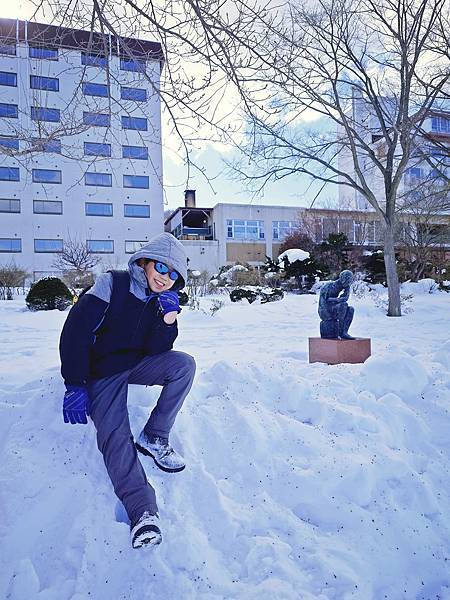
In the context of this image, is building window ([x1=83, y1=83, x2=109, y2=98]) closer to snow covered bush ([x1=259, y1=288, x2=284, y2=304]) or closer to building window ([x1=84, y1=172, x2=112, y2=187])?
snow covered bush ([x1=259, y1=288, x2=284, y2=304])

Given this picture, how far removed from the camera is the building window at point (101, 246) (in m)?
29.4

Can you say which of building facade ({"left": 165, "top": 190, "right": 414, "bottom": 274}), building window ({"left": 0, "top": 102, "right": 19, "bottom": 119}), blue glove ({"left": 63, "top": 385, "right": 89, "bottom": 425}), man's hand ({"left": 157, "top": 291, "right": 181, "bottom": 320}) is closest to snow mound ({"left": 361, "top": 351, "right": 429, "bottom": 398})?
man's hand ({"left": 157, "top": 291, "right": 181, "bottom": 320})

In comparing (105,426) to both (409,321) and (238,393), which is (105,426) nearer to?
(238,393)

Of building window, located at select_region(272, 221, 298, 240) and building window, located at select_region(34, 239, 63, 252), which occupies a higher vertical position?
building window, located at select_region(272, 221, 298, 240)

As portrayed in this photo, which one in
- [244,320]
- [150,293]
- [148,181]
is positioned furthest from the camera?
[148,181]

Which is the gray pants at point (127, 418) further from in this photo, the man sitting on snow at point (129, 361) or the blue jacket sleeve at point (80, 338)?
the blue jacket sleeve at point (80, 338)

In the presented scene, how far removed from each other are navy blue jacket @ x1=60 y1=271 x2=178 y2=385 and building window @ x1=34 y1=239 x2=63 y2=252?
92.1ft

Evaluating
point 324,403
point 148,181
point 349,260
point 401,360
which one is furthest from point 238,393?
point 148,181

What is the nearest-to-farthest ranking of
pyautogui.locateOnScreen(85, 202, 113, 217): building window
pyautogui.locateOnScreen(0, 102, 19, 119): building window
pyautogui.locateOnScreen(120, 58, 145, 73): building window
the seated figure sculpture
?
pyautogui.locateOnScreen(120, 58, 145, 73): building window < the seated figure sculpture < pyautogui.locateOnScreen(0, 102, 19, 119): building window < pyautogui.locateOnScreen(85, 202, 113, 217): building window

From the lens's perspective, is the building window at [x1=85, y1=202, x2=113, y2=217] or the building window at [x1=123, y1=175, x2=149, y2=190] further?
the building window at [x1=123, y1=175, x2=149, y2=190]

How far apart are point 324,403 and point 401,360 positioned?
993 mm

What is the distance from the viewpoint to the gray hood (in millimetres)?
2475

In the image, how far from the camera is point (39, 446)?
252 cm

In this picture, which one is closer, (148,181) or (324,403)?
(324,403)
